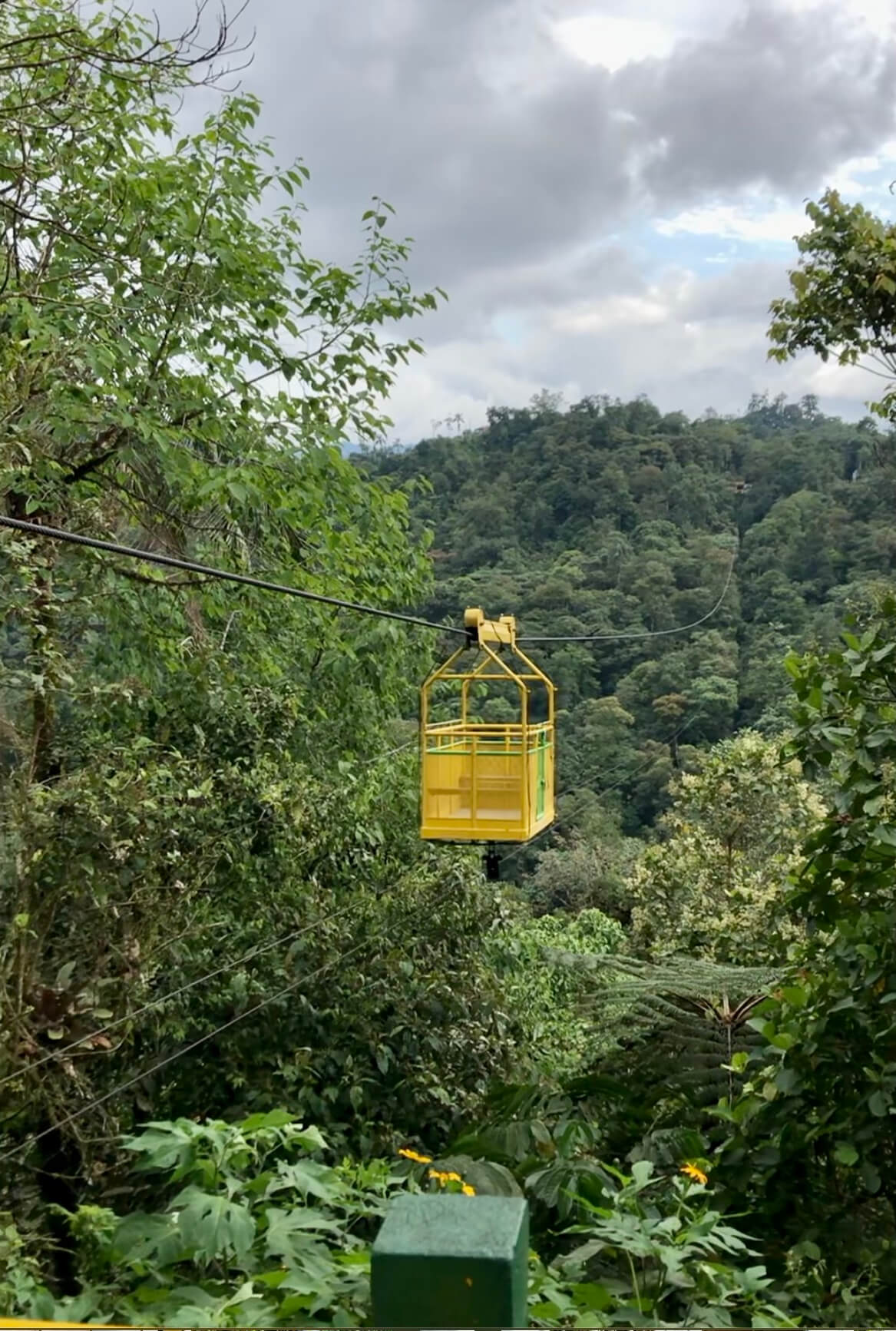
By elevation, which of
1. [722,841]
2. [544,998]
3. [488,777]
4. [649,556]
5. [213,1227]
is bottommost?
[544,998]

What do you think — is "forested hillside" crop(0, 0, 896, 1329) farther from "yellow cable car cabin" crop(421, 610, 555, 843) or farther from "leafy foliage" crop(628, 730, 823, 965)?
"yellow cable car cabin" crop(421, 610, 555, 843)

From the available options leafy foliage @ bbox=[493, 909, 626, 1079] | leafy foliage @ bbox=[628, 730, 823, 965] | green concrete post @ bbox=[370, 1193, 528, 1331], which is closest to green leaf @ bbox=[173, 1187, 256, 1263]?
green concrete post @ bbox=[370, 1193, 528, 1331]

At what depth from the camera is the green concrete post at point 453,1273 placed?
596 millimetres

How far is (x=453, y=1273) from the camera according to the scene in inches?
23.4

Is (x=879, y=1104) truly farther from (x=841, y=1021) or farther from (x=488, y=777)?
(x=488, y=777)

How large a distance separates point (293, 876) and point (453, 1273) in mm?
3101

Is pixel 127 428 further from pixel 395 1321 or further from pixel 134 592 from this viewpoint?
pixel 395 1321

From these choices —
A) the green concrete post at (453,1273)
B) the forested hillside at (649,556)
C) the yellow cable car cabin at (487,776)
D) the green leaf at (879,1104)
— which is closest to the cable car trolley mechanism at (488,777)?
the yellow cable car cabin at (487,776)

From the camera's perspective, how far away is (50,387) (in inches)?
145

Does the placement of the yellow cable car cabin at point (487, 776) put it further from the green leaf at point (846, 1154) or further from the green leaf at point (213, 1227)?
the green leaf at point (213, 1227)

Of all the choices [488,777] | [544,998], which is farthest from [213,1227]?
[544,998]

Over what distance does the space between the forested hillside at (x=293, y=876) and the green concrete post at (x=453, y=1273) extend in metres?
0.09

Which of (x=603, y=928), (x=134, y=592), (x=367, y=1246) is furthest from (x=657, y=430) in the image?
(x=367, y=1246)

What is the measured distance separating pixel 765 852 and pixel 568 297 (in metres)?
4.94
